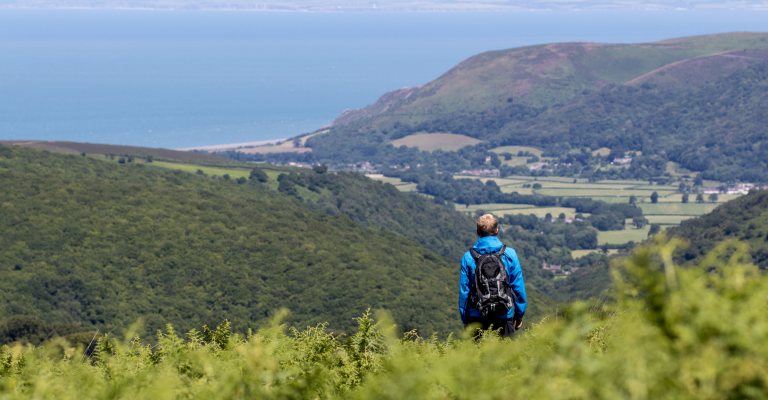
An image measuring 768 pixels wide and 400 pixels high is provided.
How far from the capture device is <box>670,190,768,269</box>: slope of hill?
77750 millimetres

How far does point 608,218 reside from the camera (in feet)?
470

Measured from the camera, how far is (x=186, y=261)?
66.9 meters

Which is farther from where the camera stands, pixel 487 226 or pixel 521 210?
pixel 521 210

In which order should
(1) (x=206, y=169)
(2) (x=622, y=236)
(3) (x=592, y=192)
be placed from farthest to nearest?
(3) (x=592, y=192)
(2) (x=622, y=236)
(1) (x=206, y=169)

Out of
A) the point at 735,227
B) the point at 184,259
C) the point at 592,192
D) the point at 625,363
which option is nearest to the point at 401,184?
the point at 592,192

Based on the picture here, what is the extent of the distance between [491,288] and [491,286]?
0.06 ft

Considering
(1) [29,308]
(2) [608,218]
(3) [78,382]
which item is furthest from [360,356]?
(2) [608,218]

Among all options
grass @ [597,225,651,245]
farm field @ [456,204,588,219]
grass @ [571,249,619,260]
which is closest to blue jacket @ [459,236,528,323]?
grass @ [571,249,619,260]

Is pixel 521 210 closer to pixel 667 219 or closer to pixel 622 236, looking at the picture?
pixel 667 219

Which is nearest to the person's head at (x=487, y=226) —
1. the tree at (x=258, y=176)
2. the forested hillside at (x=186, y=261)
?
the forested hillside at (x=186, y=261)

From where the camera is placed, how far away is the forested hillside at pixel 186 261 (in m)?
58.4

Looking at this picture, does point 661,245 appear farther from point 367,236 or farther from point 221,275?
point 367,236

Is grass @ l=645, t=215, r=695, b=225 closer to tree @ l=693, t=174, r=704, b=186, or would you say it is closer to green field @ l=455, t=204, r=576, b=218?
green field @ l=455, t=204, r=576, b=218

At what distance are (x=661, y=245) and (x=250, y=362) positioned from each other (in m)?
2.32
